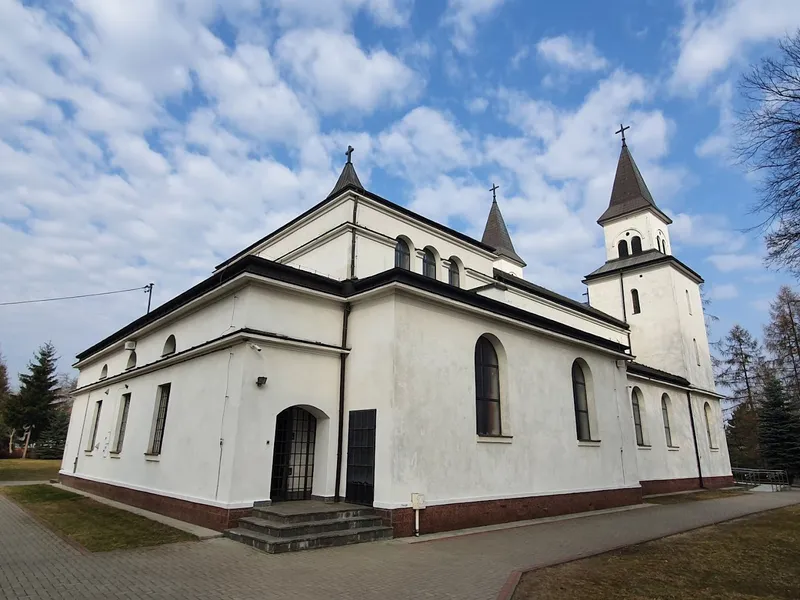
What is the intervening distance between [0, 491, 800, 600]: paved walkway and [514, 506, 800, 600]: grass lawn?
601 mm

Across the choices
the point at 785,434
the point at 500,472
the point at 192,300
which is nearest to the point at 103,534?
the point at 192,300

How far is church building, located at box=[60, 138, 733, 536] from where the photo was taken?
10.9m

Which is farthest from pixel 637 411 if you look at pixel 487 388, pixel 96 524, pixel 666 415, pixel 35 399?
pixel 35 399

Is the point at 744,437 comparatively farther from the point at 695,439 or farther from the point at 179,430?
the point at 179,430

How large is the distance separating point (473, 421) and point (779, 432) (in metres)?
30.0

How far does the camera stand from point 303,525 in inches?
361

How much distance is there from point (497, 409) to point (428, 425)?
3206 millimetres

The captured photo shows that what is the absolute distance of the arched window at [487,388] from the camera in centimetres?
1335

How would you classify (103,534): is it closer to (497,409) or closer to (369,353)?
(369,353)

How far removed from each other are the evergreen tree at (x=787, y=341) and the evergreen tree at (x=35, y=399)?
196 ft

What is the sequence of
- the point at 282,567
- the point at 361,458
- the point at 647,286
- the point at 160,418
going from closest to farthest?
the point at 282,567
the point at 361,458
the point at 160,418
the point at 647,286

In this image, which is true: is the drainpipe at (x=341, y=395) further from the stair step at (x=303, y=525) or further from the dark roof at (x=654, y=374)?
the dark roof at (x=654, y=374)

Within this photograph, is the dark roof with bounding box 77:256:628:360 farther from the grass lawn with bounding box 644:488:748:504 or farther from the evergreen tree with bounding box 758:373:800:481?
the evergreen tree with bounding box 758:373:800:481

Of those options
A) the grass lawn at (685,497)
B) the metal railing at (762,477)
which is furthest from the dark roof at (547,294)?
the metal railing at (762,477)
